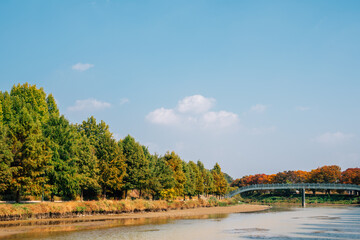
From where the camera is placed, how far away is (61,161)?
55844 mm

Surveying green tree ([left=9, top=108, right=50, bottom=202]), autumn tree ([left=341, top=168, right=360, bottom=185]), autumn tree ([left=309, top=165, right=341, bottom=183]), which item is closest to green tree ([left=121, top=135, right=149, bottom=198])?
green tree ([left=9, top=108, right=50, bottom=202])

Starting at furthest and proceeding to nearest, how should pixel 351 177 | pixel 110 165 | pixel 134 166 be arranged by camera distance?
pixel 351 177, pixel 134 166, pixel 110 165

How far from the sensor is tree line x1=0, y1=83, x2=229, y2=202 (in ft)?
159

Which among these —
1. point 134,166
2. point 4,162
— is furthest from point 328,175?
point 4,162

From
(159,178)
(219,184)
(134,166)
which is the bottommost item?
(219,184)

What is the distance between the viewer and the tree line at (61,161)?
4841 cm

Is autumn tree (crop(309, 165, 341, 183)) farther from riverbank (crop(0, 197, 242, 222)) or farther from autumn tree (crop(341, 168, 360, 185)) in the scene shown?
riverbank (crop(0, 197, 242, 222))

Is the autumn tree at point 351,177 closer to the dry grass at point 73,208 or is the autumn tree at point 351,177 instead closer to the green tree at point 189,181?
the green tree at point 189,181

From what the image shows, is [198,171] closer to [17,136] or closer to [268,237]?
[17,136]

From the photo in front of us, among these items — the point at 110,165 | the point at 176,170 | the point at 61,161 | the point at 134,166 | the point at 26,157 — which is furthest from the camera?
the point at 176,170

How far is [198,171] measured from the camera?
114 metres

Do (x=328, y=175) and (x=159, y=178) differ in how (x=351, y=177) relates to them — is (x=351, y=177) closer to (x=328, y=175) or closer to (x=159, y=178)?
(x=328, y=175)

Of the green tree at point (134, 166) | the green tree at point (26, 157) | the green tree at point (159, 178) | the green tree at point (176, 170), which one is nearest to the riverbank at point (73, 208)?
the green tree at point (26, 157)

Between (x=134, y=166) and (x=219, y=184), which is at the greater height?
(x=134, y=166)
